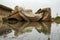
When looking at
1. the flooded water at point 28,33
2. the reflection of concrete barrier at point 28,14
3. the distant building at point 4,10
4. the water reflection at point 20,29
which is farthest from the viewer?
the distant building at point 4,10

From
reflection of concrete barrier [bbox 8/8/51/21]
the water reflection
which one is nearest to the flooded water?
the water reflection

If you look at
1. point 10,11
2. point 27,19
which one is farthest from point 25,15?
point 10,11

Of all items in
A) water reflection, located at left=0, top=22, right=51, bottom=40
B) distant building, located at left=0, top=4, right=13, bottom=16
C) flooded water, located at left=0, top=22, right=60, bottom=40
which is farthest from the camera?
distant building, located at left=0, top=4, right=13, bottom=16

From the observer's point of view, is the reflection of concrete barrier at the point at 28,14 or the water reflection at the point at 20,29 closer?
the water reflection at the point at 20,29

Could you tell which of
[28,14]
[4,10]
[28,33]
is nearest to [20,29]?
[28,33]

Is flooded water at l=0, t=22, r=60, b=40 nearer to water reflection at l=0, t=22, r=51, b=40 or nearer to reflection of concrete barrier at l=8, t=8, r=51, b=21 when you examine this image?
water reflection at l=0, t=22, r=51, b=40

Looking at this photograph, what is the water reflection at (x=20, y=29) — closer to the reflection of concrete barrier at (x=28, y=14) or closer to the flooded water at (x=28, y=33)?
the flooded water at (x=28, y=33)

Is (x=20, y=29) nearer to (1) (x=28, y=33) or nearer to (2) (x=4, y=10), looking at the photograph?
(1) (x=28, y=33)

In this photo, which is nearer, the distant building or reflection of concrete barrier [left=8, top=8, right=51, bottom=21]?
reflection of concrete barrier [left=8, top=8, right=51, bottom=21]

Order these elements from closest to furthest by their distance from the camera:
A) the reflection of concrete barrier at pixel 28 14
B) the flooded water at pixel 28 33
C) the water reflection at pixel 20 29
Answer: the flooded water at pixel 28 33, the water reflection at pixel 20 29, the reflection of concrete barrier at pixel 28 14

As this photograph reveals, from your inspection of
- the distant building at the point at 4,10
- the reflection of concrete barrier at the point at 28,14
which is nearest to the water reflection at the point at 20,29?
the reflection of concrete barrier at the point at 28,14

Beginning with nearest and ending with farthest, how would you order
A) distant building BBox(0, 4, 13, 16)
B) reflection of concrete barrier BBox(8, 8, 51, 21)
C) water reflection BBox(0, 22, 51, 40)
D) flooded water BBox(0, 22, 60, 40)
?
1. flooded water BBox(0, 22, 60, 40)
2. water reflection BBox(0, 22, 51, 40)
3. reflection of concrete barrier BBox(8, 8, 51, 21)
4. distant building BBox(0, 4, 13, 16)

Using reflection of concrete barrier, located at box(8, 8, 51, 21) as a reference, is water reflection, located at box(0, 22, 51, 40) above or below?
above

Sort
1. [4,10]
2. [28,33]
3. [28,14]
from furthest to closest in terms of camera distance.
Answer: [4,10]
[28,14]
[28,33]
